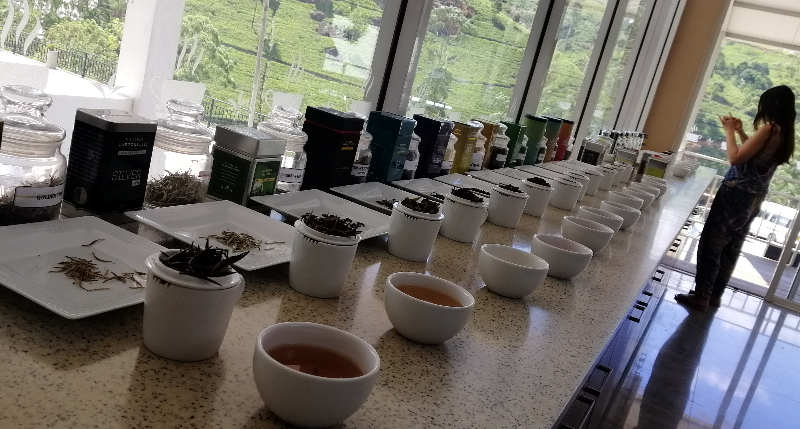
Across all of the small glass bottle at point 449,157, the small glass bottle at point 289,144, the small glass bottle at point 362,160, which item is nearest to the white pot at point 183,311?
the small glass bottle at point 289,144

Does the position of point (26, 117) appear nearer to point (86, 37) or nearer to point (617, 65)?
point (86, 37)

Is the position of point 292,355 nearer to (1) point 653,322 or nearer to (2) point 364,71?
(2) point 364,71

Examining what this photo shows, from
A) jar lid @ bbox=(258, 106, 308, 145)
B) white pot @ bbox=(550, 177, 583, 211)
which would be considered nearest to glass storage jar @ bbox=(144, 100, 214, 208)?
jar lid @ bbox=(258, 106, 308, 145)

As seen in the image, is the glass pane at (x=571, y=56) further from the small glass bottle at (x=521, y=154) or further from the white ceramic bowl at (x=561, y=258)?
the white ceramic bowl at (x=561, y=258)

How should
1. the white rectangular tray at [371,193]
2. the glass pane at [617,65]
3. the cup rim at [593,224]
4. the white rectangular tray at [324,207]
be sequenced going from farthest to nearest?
the glass pane at [617,65], the cup rim at [593,224], the white rectangular tray at [371,193], the white rectangular tray at [324,207]

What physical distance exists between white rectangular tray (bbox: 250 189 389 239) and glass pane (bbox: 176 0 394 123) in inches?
18.7

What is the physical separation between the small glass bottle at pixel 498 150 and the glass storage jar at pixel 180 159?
4.87ft

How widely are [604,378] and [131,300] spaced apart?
114cm

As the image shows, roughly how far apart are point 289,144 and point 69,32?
676 mm

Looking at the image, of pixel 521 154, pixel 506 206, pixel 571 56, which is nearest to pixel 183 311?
pixel 506 206

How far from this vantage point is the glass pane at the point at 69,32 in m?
1.61

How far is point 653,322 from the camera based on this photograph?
14.8 ft

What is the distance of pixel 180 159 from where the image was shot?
1251mm

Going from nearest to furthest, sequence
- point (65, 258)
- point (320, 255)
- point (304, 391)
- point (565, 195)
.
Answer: point (304, 391)
point (65, 258)
point (320, 255)
point (565, 195)
